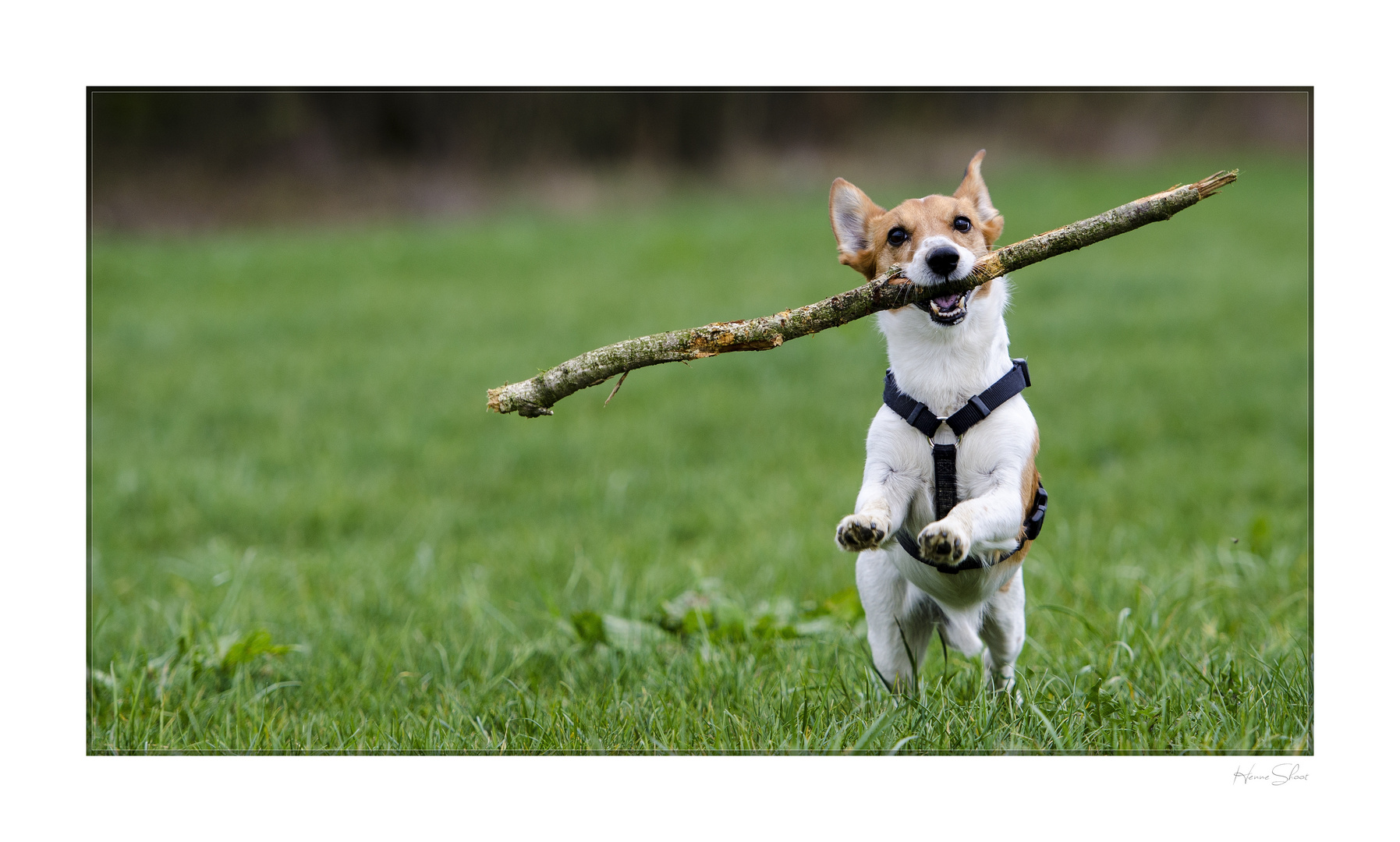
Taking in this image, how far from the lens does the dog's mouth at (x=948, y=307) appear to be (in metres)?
2.03

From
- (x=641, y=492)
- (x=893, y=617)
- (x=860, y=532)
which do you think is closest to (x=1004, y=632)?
(x=893, y=617)

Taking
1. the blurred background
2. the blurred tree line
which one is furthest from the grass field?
the blurred tree line

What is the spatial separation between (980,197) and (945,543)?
80 centimetres

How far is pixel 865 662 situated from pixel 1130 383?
479 centimetres

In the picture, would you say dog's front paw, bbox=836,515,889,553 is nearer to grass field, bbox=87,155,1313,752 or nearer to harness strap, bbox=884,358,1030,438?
harness strap, bbox=884,358,1030,438

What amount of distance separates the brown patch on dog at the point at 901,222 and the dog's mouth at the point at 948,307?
4.1 inches

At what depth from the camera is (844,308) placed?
2.01 metres

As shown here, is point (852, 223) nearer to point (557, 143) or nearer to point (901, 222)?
point (901, 222)

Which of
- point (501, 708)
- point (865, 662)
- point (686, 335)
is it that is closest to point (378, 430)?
point (501, 708)

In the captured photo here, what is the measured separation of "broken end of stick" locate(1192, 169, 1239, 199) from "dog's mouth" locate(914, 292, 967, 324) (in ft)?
1.57

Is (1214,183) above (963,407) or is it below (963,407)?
above

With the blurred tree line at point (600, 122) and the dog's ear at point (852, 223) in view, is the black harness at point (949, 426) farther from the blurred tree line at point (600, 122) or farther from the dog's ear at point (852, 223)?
the blurred tree line at point (600, 122)

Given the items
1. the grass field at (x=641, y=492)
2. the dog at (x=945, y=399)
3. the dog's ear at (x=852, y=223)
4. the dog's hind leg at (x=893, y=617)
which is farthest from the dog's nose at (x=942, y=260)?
the grass field at (x=641, y=492)

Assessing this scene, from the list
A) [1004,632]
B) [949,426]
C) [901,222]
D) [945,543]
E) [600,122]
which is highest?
[600,122]
